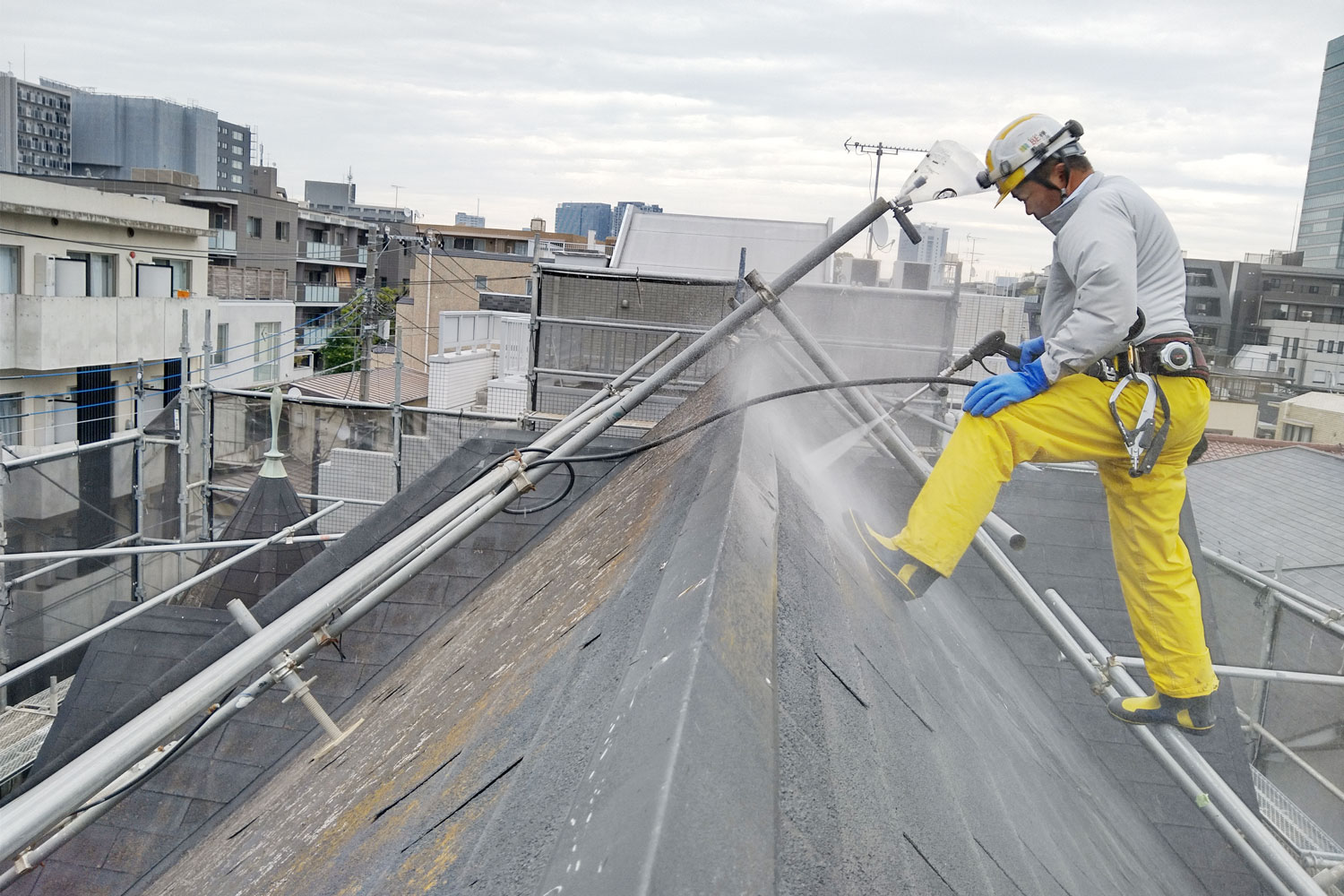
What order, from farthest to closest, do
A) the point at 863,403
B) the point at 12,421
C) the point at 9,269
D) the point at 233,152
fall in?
the point at 233,152 < the point at 9,269 < the point at 12,421 < the point at 863,403

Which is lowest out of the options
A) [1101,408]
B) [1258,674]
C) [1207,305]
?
[1258,674]

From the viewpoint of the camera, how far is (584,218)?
415 feet

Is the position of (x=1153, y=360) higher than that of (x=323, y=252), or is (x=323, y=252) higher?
(x=323, y=252)

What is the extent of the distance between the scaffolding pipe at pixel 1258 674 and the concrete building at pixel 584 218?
113m

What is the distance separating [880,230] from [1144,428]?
1170 millimetres

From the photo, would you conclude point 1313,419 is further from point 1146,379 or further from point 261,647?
point 261,647

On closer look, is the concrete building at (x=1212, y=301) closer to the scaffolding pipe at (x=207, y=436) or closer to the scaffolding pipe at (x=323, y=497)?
the scaffolding pipe at (x=323, y=497)

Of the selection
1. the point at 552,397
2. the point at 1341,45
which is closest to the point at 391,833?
the point at 552,397

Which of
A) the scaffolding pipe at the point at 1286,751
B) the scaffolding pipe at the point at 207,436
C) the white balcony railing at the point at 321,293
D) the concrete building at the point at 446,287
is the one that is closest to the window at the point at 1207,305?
the concrete building at the point at 446,287

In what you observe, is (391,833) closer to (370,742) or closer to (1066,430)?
(370,742)

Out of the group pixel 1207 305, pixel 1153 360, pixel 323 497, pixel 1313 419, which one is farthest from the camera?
pixel 1207 305

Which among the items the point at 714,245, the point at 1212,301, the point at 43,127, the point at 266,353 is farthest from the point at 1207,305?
the point at 43,127

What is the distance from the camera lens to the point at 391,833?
2.11m

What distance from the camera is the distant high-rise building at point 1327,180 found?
62531 millimetres
